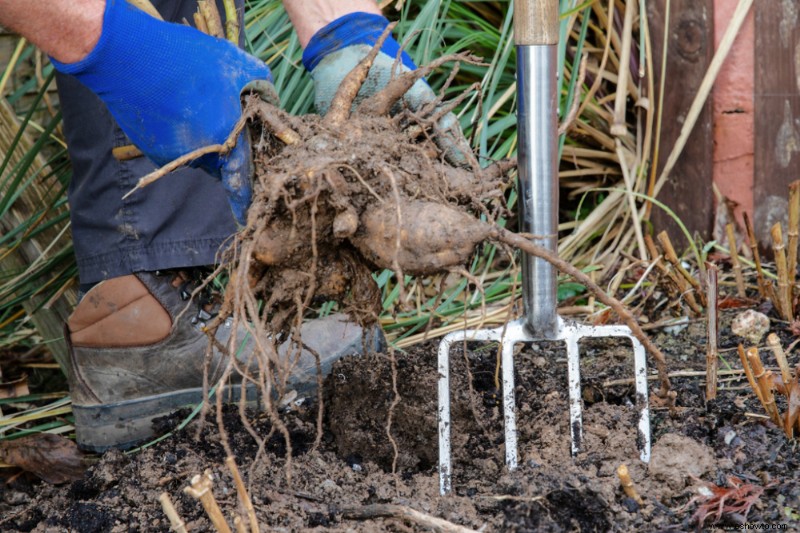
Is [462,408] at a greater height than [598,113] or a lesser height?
lesser

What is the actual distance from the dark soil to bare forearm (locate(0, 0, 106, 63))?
79cm

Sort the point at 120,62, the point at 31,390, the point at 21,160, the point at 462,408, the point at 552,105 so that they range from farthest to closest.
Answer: the point at 31,390 → the point at 21,160 → the point at 462,408 → the point at 552,105 → the point at 120,62

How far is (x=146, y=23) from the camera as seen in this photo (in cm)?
142

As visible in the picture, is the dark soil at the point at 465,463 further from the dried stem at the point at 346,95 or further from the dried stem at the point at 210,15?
the dried stem at the point at 210,15

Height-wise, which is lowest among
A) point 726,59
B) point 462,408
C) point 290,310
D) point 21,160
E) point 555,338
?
point 462,408

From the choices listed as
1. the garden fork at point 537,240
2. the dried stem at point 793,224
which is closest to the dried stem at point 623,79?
the dried stem at point 793,224

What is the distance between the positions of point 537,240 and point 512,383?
11.1 inches

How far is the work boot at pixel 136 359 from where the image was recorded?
1.89 meters

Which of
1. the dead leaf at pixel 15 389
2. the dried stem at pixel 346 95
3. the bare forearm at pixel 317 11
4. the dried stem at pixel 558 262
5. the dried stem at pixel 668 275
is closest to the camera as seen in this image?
the dried stem at pixel 558 262

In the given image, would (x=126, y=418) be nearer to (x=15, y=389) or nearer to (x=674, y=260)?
(x=15, y=389)

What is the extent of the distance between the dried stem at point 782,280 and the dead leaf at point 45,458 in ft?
5.33

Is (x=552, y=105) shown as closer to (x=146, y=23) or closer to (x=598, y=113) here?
(x=146, y=23)

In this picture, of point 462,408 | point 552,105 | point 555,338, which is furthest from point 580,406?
point 552,105

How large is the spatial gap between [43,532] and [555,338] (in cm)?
101
